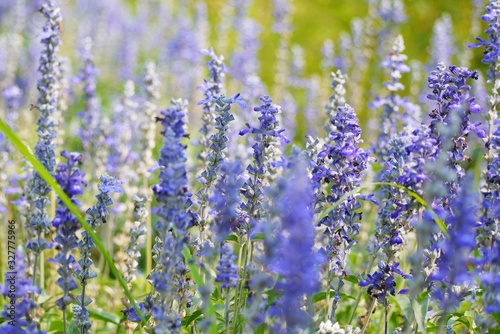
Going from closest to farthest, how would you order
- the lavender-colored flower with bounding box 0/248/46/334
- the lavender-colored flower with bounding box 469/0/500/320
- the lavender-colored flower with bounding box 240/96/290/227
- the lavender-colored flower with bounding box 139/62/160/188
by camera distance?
the lavender-colored flower with bounding box 469/0/500/320 → the lavender-colored flower with bounding box 0/248/46/334 → the lavender-colored flower with bounding box 240/96/290/227 → the lavender-colored flower with bounding box 139/62/160/188

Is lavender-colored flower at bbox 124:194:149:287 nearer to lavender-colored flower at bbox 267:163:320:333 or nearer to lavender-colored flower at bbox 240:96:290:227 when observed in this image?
lavender-colored flower at bbox 240:96:290:227

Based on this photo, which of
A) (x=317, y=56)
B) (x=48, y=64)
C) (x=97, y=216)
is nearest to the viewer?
(x=97, y=216)

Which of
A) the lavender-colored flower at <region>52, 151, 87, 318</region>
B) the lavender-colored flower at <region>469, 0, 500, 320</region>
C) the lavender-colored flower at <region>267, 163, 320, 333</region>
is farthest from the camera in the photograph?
the lavender-colored flower at <region>52, 151, 87, 318</region>

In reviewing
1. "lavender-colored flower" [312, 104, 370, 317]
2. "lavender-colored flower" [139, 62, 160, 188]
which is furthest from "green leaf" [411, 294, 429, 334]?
"lavender-colored flower" [139, 62, 160, 188]

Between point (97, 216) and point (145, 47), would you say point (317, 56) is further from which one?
point (97, 216)

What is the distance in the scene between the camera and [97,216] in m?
3.56

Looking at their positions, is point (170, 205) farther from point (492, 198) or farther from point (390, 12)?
point (390, 12)

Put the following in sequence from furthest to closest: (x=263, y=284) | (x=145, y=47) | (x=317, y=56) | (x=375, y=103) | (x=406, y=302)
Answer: (x=317, y=56) < (x=145, y=47) < (x=375, y=103) < (x=406, y=302) < (x=263, y=284)

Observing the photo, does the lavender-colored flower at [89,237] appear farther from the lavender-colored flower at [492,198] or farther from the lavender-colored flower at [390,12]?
the lavender-colored flower at [390,12]

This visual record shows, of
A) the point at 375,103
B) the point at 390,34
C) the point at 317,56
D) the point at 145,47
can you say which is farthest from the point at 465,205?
the point at 317,56

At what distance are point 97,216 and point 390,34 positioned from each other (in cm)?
717

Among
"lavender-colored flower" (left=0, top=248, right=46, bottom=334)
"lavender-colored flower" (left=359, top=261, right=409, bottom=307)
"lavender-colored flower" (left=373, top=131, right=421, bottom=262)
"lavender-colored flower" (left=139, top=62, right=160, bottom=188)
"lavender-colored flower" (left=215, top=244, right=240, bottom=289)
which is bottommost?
"lavender-colored flower" (left=0, top=248, right=46, bottom=334)

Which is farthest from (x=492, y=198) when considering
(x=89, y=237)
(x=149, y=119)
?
(x=149, y=119)

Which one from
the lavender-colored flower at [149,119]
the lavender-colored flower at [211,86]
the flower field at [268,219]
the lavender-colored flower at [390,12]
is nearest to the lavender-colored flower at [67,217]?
the flower field at [268,219]
